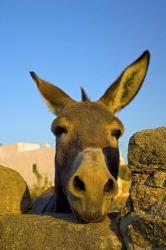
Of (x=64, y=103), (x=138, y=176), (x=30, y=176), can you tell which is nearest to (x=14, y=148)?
(x=30, y=176)

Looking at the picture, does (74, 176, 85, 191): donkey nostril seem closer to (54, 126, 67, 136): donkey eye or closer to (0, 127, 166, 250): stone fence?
(0, 127, 166, 250): stone fence

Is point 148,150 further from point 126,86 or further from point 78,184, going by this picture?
point 126,86

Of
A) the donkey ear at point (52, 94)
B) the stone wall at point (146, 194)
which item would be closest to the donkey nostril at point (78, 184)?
the stone wall at point (146, 194)

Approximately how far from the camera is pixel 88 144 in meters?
3.58

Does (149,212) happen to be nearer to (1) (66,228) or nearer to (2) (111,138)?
(1) (66,228)

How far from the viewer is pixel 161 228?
2234 mm

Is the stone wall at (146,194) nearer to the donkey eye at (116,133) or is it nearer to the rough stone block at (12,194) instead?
the rough stone block at (12,194)

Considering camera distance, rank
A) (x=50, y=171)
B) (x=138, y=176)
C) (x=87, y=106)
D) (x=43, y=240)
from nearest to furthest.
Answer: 1. (x=138, y=176)
2. (x=43, y=240)
3. (x=87, y=106)
4. (x=50, y=171)

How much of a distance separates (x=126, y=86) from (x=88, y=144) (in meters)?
1.76

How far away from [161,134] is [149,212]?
52 centimetres

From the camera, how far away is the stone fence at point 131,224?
2348 millimetres

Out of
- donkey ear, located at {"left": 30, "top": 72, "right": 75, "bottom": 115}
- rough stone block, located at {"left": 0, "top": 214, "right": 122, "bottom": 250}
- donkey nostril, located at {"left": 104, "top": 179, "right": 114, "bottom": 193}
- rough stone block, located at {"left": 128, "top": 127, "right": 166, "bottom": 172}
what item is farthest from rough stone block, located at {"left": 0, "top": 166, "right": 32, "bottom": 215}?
donkey ear, located at {"left": 30, "top": 72, "right": 75, "bottom": 115}

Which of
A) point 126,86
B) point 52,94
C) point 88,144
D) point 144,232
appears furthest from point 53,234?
point 126,86

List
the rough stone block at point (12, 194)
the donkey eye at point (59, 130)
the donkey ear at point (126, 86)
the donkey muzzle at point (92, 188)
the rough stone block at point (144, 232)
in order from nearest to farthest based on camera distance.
A: the rough stone block at point (144, 232), the donkey muzzle at point (92, 188), the rough stone block at point (12, 194), the donkey eye at point (59, 130), the donkey ear at point (126, 86)
